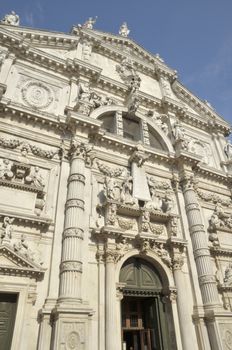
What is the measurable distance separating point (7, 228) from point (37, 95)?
6.58 m

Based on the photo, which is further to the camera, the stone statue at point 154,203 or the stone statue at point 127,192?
the stone statue at point 154,203

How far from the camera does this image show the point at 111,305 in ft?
27.7

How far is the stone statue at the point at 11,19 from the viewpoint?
13.7m

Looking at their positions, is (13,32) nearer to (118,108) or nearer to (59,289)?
(118,108)

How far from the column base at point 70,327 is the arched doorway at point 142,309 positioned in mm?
2262

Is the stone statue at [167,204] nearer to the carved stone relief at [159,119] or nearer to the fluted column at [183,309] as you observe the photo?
the fluted column at [183,309]

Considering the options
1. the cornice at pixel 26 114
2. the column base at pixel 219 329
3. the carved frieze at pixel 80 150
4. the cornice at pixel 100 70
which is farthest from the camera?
the cornice at pixel 100 70

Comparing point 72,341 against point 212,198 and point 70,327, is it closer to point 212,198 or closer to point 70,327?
point 70,327

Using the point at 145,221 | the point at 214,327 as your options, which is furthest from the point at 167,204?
the point at 214,327

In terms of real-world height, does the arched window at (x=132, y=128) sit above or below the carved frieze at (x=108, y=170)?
above

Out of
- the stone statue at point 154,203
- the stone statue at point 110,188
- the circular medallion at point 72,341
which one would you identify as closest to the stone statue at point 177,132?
the stone statue at point 154,203

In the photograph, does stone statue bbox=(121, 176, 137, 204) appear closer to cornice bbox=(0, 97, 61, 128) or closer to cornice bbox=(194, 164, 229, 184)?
cornice bbox=(0, 97, 61, 128)

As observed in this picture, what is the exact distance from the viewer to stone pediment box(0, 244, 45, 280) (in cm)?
765

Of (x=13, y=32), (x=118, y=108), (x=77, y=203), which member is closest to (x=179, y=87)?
(x=118, y=108)
